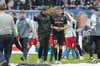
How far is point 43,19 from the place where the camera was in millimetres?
17656

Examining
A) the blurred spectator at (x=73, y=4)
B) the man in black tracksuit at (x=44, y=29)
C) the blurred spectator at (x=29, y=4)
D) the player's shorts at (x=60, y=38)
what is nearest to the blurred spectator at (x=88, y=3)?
the blurred spectator at (x=73, y=4)

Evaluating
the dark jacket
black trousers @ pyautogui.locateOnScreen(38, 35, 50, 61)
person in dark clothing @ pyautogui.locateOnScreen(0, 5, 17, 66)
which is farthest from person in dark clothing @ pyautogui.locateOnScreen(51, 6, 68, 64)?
person in dark clothing @ pyautogui.locateOnScreen(0, 5, 17, 66)

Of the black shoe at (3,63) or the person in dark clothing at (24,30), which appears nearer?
the black shoe at (3,63)

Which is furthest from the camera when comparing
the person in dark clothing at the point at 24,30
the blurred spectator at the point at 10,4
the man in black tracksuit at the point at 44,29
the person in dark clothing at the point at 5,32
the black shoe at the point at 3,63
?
the blurred spectator at the point at 10,4

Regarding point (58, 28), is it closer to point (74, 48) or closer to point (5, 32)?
point (74, 48)

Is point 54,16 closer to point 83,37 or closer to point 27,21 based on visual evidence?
point 27,21

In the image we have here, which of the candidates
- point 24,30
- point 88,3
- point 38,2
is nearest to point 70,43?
point 24,30

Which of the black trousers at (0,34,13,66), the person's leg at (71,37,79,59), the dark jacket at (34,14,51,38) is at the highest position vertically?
the black trousers at (0,34,13,66)

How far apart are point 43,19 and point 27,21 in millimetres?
1387

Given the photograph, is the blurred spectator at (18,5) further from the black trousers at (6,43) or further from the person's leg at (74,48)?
the black trousers at (6,43)

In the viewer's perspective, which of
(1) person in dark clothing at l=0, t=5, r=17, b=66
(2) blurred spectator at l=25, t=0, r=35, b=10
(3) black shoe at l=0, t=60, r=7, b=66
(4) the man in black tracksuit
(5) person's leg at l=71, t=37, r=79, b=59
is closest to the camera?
(3) black shoe at l=0, t=60, r=7, b=66

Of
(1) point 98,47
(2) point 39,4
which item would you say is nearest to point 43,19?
(1) point 98,47

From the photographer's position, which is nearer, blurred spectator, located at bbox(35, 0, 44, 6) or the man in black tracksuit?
the man in black tracksuit

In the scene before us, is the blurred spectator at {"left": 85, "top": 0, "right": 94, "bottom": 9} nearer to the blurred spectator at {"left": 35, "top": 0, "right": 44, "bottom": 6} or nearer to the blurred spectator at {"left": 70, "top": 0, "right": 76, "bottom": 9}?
the blurred spectator at {"left": 70, "top": 0, "right": 76, "bottom": 9}
